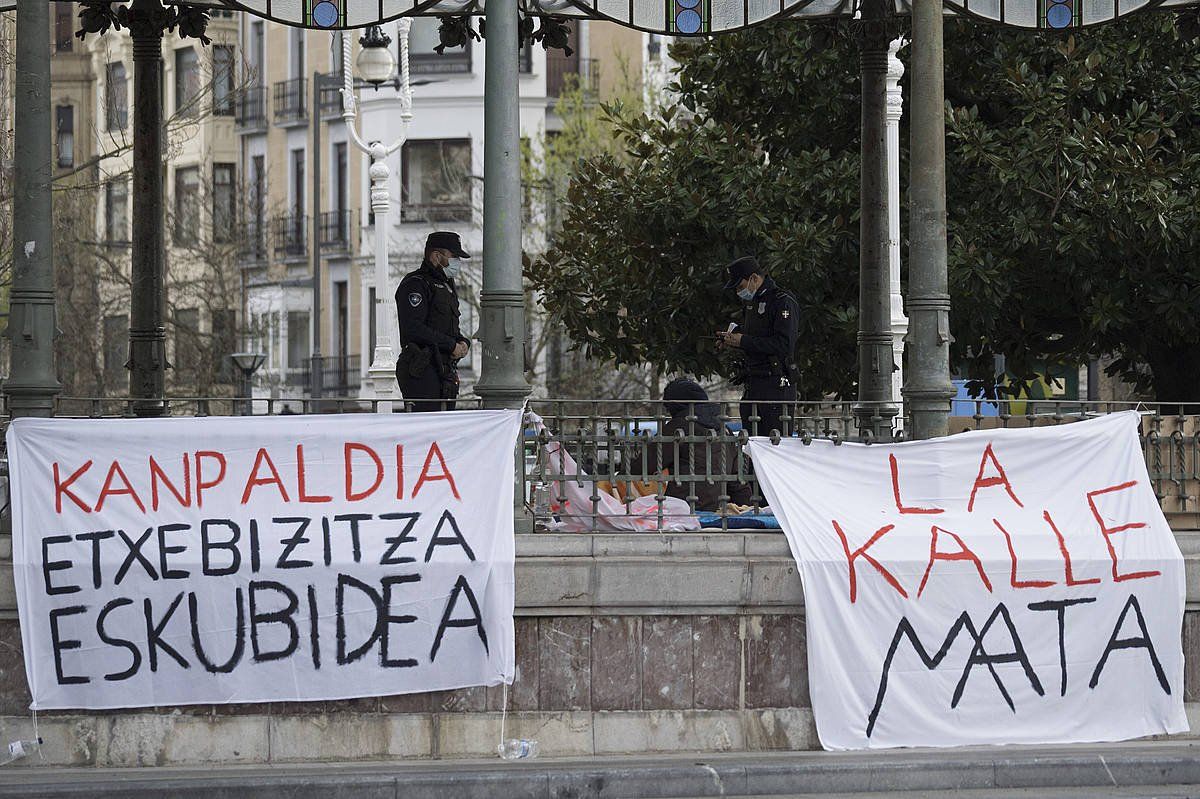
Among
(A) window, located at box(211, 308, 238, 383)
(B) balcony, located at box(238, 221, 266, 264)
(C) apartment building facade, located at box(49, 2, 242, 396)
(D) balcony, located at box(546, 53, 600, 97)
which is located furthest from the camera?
(D) balcony, located at box(546, 53, 600, 97)

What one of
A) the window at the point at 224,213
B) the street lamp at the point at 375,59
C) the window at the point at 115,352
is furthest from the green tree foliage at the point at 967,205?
the window at the point at 224,213

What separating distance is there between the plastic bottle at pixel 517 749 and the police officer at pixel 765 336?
396 cm

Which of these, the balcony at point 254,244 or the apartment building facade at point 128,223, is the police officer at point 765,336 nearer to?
the apartment building facade at point 128,223

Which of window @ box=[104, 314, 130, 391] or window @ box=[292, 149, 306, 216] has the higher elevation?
window @ box=[292, 149, 306, 216]

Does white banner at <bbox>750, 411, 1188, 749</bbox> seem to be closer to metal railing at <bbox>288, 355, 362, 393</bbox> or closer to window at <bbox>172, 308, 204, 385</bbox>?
window at <bbox>172, 308, 204, 385</bbox>

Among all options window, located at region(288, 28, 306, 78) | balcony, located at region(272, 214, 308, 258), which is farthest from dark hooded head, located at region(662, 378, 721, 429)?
window, located at region(288, 28, 306, 78)

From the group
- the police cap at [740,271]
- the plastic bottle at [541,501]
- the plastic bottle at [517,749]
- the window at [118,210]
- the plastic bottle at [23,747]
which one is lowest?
the plastic bottle at [517,749]

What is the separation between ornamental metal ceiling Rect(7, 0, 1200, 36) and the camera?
48.3 feet

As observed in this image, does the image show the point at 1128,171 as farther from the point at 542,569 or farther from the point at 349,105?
the point at 542,569

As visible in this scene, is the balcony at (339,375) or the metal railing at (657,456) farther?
the balcony at (339,375)

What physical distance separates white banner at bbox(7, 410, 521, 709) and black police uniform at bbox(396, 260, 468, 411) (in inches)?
116

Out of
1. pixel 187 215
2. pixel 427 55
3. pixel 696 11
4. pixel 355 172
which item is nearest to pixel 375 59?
pixel 696 11

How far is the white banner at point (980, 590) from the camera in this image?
10.9 metres

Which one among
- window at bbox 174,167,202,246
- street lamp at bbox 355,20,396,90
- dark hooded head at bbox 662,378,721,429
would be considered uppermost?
window at bbox 174,167,202,246
